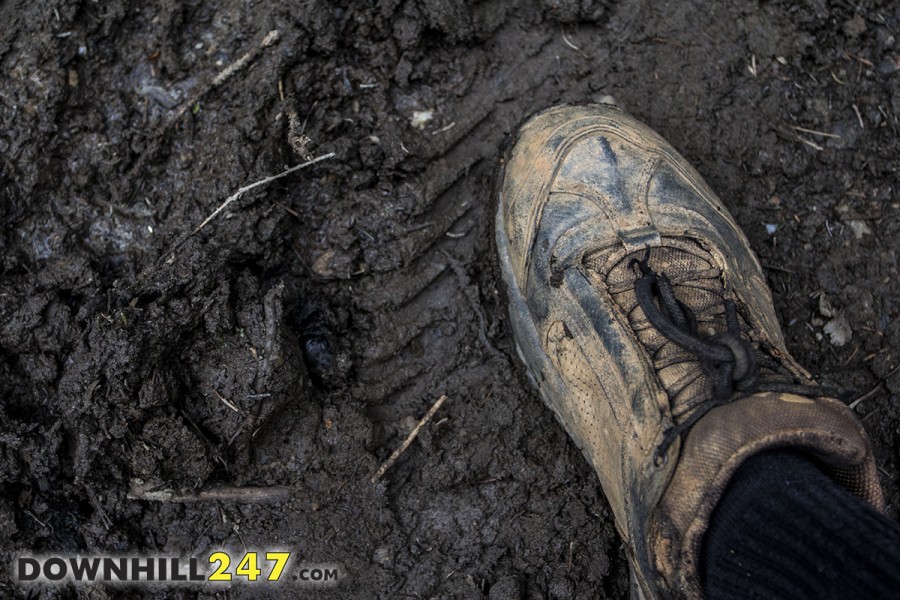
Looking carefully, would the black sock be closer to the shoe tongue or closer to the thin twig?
the shoe tongue

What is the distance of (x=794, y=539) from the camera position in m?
1.71

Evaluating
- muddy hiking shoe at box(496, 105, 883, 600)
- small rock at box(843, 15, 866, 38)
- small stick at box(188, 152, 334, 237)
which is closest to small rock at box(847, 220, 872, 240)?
muddy hiking shoe at box(496, 105, 883, 600)

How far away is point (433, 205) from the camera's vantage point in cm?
284

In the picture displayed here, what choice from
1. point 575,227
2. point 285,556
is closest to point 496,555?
point 285,556

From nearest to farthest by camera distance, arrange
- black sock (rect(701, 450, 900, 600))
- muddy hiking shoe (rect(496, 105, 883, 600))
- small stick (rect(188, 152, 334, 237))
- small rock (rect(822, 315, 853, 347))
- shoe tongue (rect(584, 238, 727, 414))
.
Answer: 1. black sock (rect(701, 450, 900, 600))
2. muddy hiking shoe (rect(496, 105, 883, 600))
3. shoe tongue (rect(584, 238, 727, 414))
4. small stick (rect(188, 152, 334, 237))
5. small rock (rect(822, 315, 853, 347))

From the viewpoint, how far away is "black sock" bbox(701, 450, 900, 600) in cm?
156

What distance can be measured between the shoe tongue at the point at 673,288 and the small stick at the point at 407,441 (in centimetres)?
77

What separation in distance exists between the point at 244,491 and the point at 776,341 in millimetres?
1945

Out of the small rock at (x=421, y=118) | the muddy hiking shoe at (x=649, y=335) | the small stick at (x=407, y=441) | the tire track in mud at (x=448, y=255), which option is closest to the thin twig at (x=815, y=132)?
the muddy hiking shoe at (x=649, y=335)

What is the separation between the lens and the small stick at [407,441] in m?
2.58

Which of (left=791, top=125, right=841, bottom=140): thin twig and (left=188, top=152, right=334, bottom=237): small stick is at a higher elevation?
(left=188, top=152, right=334, bottom=237): small stick

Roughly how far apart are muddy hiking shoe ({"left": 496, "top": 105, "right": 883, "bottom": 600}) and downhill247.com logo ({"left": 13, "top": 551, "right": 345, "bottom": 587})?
3.51 ft

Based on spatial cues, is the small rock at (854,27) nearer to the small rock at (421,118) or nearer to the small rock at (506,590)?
the small rock at (421,118)

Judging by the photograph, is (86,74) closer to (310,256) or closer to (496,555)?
(310,256)
